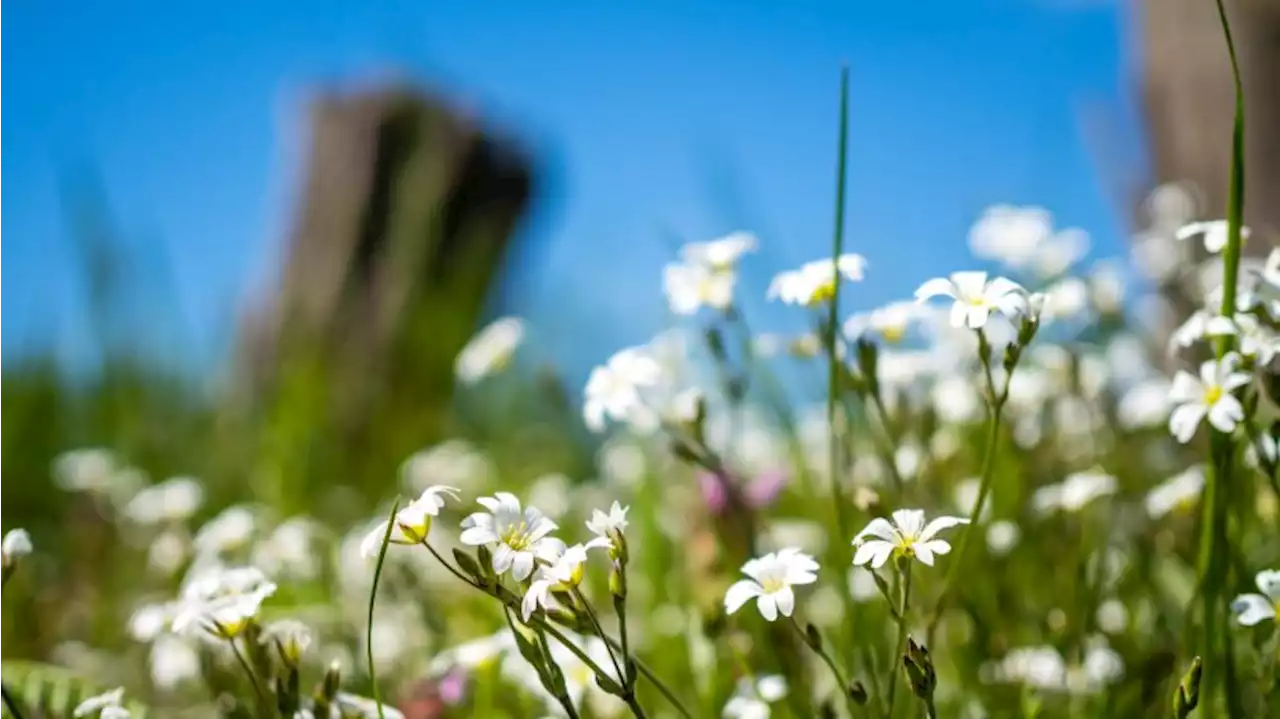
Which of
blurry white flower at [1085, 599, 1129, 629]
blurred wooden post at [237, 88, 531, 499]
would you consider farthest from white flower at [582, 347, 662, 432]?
blurred wooden post at [237, 88, 531, 499]

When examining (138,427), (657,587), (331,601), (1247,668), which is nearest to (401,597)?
(331,601)

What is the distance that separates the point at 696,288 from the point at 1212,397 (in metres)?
0.76

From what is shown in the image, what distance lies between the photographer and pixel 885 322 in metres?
1.75

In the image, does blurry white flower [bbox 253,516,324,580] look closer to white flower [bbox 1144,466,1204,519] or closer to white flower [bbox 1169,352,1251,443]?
white flower [bbox 1144,466,1204,519]

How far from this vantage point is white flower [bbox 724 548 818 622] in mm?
1292

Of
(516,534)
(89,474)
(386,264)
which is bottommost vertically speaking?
(386,264)

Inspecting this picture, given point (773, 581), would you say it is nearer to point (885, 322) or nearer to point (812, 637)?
point (812, 637)

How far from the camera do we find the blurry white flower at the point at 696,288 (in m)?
1.87

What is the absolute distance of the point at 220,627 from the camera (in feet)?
4.66

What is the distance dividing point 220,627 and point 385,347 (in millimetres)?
5310

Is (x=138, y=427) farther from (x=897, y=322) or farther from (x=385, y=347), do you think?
(x=897, y=322)

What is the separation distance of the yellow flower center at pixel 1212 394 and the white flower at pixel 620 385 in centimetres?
72

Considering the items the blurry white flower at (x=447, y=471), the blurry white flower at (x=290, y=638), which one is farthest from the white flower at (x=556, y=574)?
the blurry white flower at (x=447, y=471)

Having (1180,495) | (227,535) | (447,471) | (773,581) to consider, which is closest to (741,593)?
(773,581)
